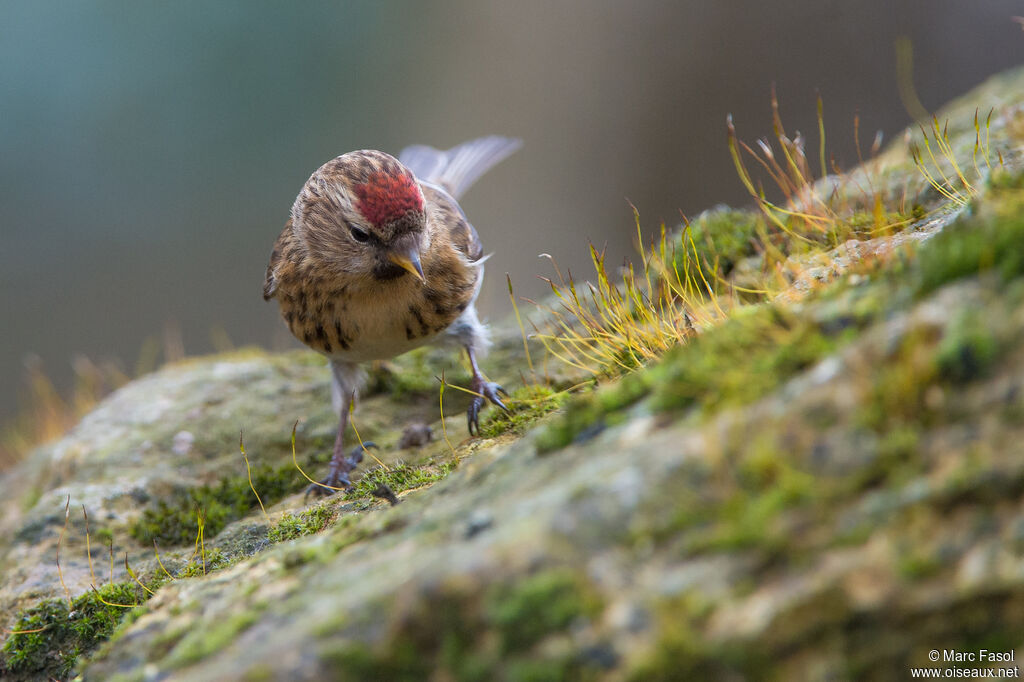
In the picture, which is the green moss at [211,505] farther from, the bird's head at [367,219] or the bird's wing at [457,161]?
the bird's wing at [457,161]

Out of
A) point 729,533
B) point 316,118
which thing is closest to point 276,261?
point 729,533

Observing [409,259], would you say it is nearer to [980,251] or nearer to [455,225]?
[455,225]

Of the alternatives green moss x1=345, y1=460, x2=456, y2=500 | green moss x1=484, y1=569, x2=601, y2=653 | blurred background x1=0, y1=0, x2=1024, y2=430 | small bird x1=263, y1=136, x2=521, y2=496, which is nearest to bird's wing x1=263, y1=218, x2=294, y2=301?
small bird x1=263, y1=136, x2=521, y2=496

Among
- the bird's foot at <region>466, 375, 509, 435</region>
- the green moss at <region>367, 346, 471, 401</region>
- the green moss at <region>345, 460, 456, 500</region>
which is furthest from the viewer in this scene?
the green moss at <region>367, 346, 471, 401</region>

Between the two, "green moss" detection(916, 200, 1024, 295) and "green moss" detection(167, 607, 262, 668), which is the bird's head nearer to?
"green moss" detection(167, 607, 262, 668)

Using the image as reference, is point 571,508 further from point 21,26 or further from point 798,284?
point 21,26

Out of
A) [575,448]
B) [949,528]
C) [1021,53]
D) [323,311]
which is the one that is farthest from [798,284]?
[1021,53]
